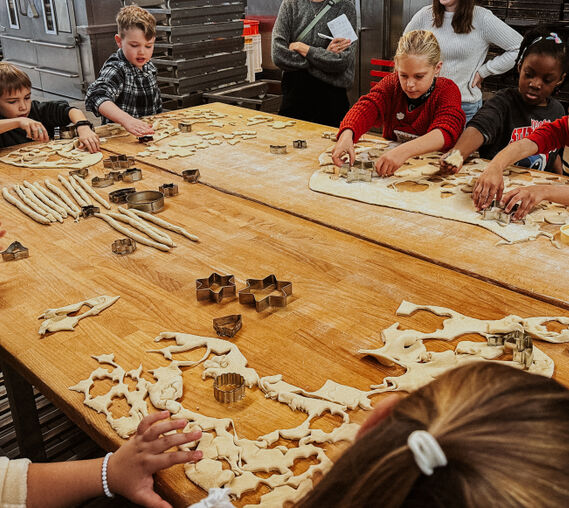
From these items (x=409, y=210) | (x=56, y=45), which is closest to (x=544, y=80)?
(x=409, y=210)

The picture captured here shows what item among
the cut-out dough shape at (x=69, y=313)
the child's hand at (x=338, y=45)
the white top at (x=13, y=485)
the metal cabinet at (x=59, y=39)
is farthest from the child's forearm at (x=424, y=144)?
the metal cabinet at (x=59, y=39)

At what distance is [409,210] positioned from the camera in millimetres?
2125

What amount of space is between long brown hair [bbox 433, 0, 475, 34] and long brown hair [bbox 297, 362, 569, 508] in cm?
327

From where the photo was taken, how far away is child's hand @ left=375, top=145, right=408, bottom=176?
243 centimetres

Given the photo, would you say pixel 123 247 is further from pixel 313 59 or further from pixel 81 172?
pixel 313 59

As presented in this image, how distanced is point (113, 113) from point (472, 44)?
2179 millimetres

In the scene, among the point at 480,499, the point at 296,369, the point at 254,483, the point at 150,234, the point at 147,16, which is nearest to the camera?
the point at 480,499

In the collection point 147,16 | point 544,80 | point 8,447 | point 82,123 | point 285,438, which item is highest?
point 147,16

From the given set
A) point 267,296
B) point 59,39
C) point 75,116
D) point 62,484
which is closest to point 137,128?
point 75,116

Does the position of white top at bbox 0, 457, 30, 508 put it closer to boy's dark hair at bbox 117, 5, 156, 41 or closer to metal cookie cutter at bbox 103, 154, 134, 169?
metal cookie cutter at bbox 103, 154, 134, 169

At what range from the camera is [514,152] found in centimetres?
236

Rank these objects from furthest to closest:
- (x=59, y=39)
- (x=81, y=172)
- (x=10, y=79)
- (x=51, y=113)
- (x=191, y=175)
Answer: (x=59, y=39), (x=51, y=113), (x=10, y=79), (x=81, y=172), (x=191, y=175)

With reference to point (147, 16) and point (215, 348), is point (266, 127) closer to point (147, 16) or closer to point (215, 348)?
point (147, 16)

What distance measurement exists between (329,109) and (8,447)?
123 inches
